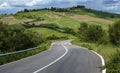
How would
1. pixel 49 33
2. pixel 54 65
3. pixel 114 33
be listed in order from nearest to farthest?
pixel 54 65, pixel 114 33, pixel 49 33

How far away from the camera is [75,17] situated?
199 m

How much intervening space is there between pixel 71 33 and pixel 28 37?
12506cm

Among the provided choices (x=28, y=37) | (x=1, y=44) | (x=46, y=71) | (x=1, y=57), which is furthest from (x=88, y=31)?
(x=46, y=71)

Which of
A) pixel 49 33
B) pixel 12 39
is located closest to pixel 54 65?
pixel 12 39

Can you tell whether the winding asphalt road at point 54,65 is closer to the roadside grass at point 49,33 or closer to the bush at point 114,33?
the bush at point 114,33

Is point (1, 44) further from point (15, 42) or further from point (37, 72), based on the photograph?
point (37, 72)

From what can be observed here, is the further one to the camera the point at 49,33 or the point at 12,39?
the point at 49,33

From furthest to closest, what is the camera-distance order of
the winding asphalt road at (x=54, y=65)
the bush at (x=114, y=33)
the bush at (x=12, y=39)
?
the bush at (x=114, y=33)
the bush at (x=12, y=39)
the winding asphalt road at (x=54, y=65)

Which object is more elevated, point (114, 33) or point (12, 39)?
point (12, 39)

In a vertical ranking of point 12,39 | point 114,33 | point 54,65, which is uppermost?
point 54,65

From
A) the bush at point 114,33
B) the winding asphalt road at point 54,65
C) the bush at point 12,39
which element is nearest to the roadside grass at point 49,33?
the bush at point 114,33

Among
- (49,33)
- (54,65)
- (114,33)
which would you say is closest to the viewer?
(54,65)

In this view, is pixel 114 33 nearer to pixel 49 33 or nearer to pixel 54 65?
pixel 54 65

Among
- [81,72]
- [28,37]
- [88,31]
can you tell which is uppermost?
[81,72]
